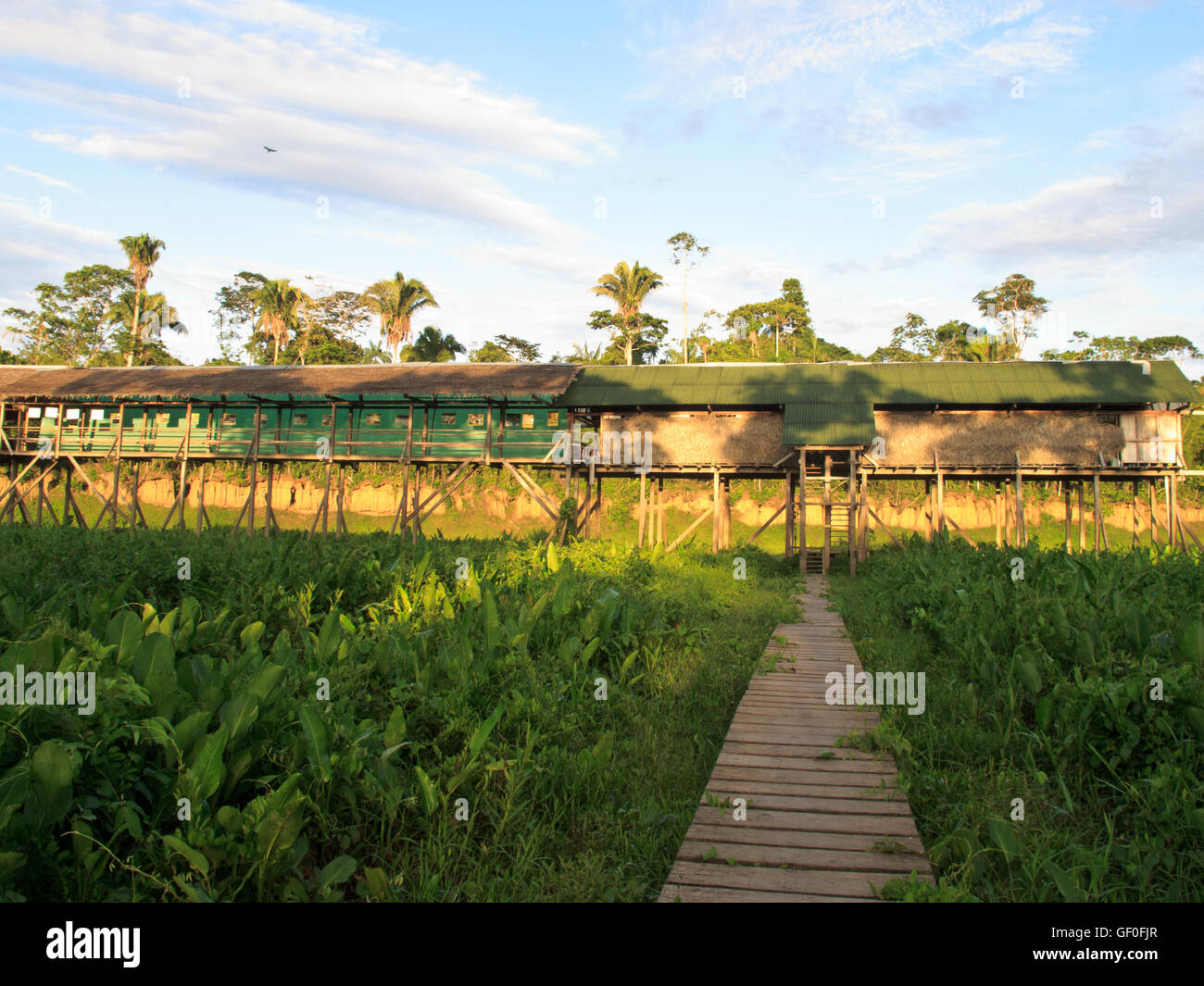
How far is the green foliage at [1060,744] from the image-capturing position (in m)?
4.36

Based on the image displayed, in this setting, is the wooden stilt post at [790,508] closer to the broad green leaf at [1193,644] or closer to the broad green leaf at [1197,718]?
the broad green leaf at [1193,644]

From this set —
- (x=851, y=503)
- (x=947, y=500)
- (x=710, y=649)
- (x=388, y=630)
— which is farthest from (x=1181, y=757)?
(x=947, y=500)

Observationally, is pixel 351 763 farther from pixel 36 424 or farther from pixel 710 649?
pixel 36 424

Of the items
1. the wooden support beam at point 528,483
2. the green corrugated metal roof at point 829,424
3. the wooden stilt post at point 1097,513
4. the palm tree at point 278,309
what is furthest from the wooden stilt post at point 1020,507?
the palm tree at point 278,309

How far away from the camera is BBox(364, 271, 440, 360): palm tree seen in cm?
4581

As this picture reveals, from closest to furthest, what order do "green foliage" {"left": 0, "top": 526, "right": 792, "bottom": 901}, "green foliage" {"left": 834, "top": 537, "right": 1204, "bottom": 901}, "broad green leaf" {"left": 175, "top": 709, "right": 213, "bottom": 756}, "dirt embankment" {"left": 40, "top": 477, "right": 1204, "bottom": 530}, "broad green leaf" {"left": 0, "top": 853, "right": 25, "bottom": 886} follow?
"broad green leaf" {"left": 0, "top": 853, "right": 25, "bottom": 886}, "green foliage" {"left": 0, "top": 526, "right": 792, "bottom": 901}, "broad green leaf" {"left": 175, "top": 709, "right": 213, "bottom": 756}, "green foliage" {"left": 834, "top": 537, "right": 1204, "bottom": 901}, "dirt embankment" {"left": 40, "top": 477, "right": 1204, "bottom": 530}

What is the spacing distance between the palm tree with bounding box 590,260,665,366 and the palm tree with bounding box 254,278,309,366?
18.2 metres

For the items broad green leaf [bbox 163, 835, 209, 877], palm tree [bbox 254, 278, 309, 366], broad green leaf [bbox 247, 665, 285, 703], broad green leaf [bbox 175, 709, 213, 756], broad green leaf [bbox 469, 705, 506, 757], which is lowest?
broad green leaf [bbox 163, 835, 209, 877]

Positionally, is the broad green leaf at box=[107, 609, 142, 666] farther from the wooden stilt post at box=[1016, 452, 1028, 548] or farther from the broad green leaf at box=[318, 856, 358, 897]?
the wooden stilt post at box=[1016, 452, 1028, 548]

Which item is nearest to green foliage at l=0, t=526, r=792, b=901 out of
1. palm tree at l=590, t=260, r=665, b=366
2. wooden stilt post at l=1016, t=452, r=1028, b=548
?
wooden stilt post at l=1016, t=452, r=1028, b=548

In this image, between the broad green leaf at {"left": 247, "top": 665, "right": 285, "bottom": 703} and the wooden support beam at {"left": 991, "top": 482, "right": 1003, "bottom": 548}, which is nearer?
the broad green leaf at {"left": 247, "top": 665, "right": 285, "bottom": 703}

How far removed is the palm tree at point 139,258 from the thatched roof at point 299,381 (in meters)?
23.4

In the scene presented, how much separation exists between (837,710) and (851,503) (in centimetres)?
1693

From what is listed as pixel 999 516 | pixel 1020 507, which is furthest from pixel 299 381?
pixel 999 516
